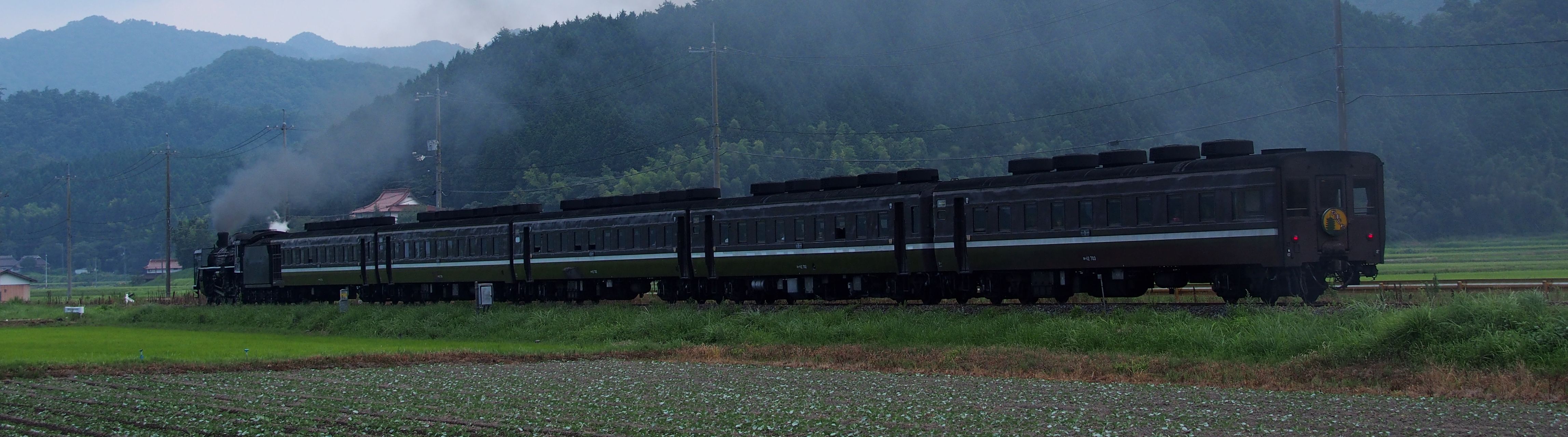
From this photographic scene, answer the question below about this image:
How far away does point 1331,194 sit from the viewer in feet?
91.5

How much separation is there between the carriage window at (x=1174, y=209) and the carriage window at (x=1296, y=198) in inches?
64.3

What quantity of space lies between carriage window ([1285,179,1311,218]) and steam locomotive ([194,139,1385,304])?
0.04 m

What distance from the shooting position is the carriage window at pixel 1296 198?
2733cm

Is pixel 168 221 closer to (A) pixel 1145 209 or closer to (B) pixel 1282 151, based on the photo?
(A) pixel 1145 209

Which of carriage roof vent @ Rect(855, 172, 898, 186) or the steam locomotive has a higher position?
carriage roof vent @ Rect(855, 172, 898, 186)

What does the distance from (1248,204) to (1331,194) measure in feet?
5.72

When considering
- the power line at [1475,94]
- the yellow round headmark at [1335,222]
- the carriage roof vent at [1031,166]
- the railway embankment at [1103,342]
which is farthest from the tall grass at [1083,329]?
the power line at [1475,94]

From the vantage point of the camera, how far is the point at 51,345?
3712 cm

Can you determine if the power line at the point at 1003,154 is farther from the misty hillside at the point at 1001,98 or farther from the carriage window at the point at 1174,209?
the carriage window at the point at 1174,209

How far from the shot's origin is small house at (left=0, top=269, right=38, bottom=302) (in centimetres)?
9631

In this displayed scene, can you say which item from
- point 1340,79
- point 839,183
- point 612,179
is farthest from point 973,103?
point 839,183

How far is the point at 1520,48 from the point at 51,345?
120805mm

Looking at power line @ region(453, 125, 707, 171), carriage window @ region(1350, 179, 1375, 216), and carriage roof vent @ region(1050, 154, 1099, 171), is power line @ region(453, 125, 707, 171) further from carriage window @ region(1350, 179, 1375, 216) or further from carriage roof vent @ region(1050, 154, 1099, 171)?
carriage window @ region(1350, 179, 1375, 216)

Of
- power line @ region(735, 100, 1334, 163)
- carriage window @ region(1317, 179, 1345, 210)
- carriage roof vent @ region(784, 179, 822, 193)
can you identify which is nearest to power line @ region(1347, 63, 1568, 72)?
power line @ region(735, 100, 1334, 163)
